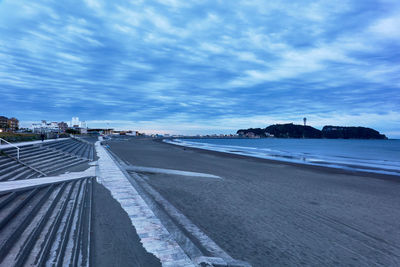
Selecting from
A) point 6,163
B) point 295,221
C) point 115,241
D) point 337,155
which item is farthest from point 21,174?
point 337,155

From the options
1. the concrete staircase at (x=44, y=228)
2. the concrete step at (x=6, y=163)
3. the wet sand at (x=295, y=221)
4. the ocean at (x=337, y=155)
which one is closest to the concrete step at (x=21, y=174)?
the concrete step at (x=6, y=163)

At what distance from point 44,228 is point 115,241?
174 cm

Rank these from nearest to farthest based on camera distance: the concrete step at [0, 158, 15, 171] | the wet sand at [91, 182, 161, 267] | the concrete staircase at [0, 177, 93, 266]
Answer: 1. the concrete staircase at [0, 177, 93, 266]
2. the wet sand at [91, 182, 161, 267]
3. the concrete step at [0, 158, 15, 171]

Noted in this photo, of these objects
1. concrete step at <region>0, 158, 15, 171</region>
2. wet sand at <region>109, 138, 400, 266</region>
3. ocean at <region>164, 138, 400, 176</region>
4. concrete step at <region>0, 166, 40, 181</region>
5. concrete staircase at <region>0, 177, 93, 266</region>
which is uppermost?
concrete step at <region>0, 158, 15, 171</region>

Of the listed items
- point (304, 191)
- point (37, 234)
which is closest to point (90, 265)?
point (37, 234)

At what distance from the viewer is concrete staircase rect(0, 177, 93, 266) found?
3760mm

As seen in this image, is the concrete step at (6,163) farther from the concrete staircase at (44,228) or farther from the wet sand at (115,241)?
the wet sand at (115,241)

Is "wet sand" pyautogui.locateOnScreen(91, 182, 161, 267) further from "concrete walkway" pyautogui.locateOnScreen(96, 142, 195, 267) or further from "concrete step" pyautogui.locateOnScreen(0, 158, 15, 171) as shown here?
"concrete step" pyautogui.locateOnScreen(0, 158, 15, 171)

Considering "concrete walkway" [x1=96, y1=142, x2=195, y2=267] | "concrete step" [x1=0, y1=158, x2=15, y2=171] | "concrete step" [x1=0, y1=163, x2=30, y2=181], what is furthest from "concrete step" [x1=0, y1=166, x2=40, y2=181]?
"concrete walkway" [x1=96, y1=142, x2=195, y2=267]

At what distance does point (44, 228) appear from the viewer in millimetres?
4828

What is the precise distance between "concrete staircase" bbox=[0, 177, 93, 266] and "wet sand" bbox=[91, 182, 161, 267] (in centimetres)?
19

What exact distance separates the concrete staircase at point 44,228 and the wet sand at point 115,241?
189mm

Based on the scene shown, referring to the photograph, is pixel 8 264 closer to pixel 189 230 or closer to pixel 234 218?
pixel 189 230

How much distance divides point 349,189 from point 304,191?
2.97 metres
